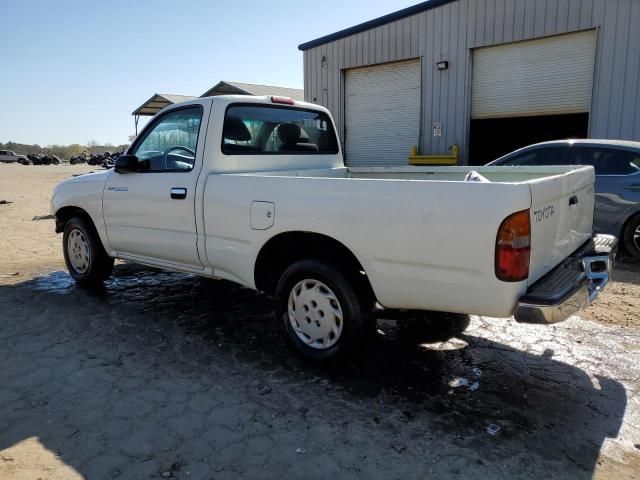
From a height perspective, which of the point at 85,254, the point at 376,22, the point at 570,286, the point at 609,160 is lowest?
the point at 85,254

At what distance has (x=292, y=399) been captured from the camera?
10.9ft

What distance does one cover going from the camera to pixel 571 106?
1115cm

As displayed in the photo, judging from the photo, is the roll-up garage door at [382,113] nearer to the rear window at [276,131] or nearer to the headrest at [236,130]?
the rear window at [276,131]

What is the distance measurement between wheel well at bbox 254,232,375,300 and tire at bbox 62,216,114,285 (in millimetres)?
2498

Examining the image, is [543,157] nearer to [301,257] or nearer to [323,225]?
[301,257]

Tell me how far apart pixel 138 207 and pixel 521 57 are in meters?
9.84

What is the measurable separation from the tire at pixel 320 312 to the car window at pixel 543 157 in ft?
16.7

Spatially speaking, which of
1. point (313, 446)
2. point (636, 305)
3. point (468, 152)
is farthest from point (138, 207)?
point (468, 152)

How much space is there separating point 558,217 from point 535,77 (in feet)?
31.1

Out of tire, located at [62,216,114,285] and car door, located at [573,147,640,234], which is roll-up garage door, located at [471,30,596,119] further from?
tire, located at [62,216,114,285]

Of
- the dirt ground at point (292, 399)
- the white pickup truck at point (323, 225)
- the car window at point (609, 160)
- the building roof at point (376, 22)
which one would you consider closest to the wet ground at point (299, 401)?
the dirt ground at point (292, 399)

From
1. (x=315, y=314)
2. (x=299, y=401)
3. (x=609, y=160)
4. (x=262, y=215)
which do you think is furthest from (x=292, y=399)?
(x=609, y=160)

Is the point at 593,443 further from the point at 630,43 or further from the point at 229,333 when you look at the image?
the point at 630,43

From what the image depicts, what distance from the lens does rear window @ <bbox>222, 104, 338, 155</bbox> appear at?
4.50m
